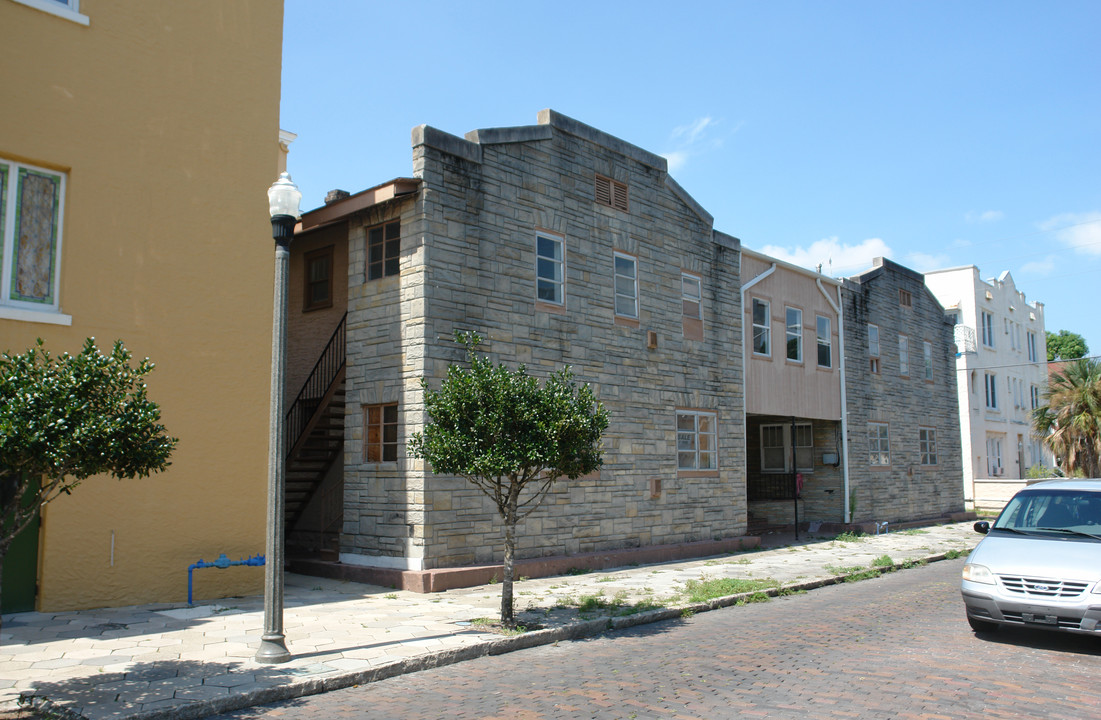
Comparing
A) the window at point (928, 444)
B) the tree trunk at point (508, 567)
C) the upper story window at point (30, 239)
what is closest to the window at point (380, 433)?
the tree trunk at point (508, 567)

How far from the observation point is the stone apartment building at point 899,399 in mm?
23156

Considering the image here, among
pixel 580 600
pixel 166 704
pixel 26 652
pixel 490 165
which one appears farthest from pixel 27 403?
pixel 490 165

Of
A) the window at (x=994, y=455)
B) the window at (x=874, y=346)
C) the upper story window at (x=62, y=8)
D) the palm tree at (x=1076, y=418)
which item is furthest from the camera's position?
the window at (x=994, y=455)

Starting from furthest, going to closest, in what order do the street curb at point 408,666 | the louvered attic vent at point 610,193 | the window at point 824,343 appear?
the window at point 824,343 → the louvered attic vent at point 610,193 → the street curb at point 408,666

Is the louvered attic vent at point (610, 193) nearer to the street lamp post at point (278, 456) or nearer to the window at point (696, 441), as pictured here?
the window at point (696, 441)

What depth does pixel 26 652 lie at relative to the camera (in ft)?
25.2

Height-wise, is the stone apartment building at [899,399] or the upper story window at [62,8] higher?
the upper story window at [62,8]

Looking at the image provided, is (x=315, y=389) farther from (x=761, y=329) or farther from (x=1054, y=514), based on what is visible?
(x=1054, y=514)

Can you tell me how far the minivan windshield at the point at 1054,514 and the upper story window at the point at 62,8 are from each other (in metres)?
12.4

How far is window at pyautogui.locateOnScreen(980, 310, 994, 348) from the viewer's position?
36531 millimetres

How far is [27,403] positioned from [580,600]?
7.20m

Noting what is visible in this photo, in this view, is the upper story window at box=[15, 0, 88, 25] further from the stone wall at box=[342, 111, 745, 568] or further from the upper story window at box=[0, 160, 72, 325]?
the stone wall at box=[342, 111, 745, 568]

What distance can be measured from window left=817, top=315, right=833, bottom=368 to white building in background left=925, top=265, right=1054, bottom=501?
1468 cm

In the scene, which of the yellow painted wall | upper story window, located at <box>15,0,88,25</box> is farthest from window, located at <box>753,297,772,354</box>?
upper story window, located at <box>15,0,88,25</box>
